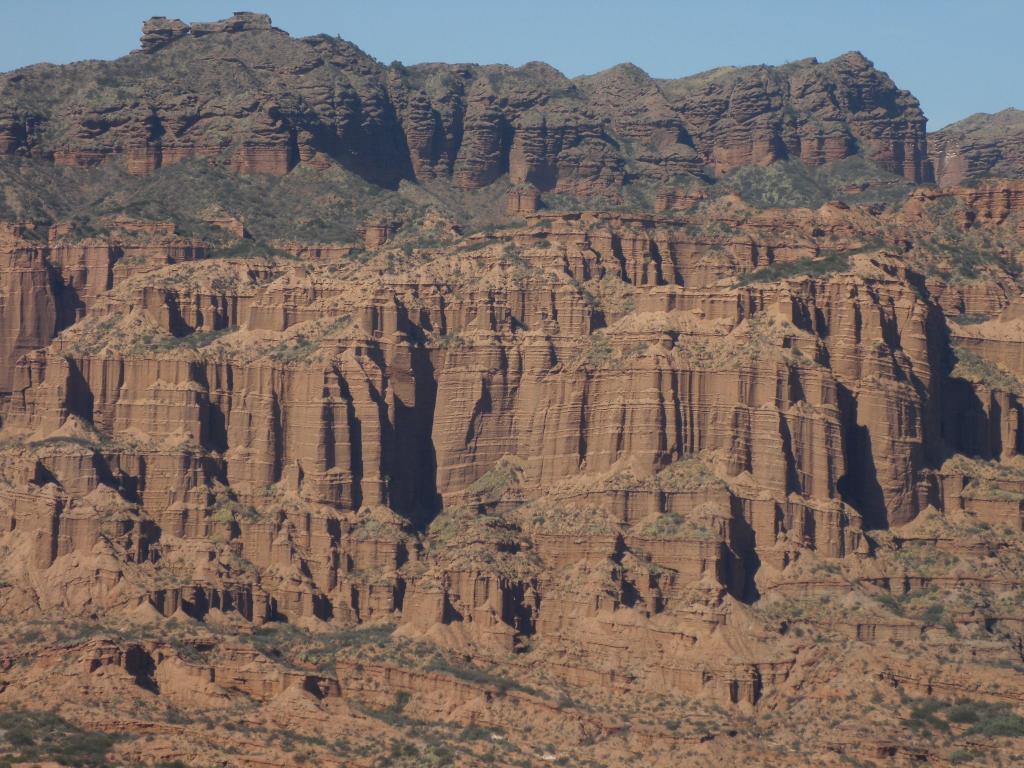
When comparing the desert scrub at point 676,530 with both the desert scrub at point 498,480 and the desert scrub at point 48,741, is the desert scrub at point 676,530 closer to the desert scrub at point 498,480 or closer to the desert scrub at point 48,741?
the desert scrub at point 498,480

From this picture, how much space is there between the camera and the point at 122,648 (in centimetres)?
14325

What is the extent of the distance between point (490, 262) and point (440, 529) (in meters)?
18.8

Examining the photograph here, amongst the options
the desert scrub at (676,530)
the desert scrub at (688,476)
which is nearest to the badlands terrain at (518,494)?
the desert scrub at (676,530)

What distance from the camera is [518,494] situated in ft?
527

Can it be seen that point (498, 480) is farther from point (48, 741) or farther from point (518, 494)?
point (48, 741)

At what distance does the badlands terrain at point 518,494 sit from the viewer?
459ft

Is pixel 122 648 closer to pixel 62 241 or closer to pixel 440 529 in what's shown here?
pixel 440 529

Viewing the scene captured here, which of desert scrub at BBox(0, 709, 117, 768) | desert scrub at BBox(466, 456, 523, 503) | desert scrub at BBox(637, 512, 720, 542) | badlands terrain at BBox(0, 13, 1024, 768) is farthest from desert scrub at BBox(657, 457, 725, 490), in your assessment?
desert scrub at BBox(0, 709, 117, 768)

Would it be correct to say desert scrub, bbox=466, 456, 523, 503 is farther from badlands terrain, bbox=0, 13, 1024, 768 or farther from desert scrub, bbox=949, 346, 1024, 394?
desert scrub, bbox=949, 346, 1024, 394

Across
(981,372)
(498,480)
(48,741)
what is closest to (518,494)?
(498,480)

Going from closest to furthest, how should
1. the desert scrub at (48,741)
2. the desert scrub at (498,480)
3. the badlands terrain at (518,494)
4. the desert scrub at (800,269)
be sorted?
the desert scrub at (48,741), the badlands terrain at (518,494), the desert scrub at (498,480), the desert scrub at (800,269)

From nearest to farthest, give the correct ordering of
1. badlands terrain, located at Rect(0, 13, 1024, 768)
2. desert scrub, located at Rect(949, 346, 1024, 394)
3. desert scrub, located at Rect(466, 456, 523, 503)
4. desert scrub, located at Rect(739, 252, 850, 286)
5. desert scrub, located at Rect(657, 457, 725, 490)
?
badlands terrain, located at Rect(0, 13, 1024, 768) → desert scrub, located at Rect(657, 457, 725, 490) → desert scrub, located at Rect(466, 456, 523, 503) → desert scrub, located at Rect(739, 252, 850, 286) → desert scrub, located at Rect(949, 346, 1024, 394)

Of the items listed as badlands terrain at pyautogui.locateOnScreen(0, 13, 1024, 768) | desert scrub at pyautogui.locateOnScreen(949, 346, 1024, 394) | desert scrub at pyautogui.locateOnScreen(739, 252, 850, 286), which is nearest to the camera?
badlands terrain at pyautogui.locateOnScreen(0, 13, 1024, 768)

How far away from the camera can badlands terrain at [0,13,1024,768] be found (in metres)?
140
